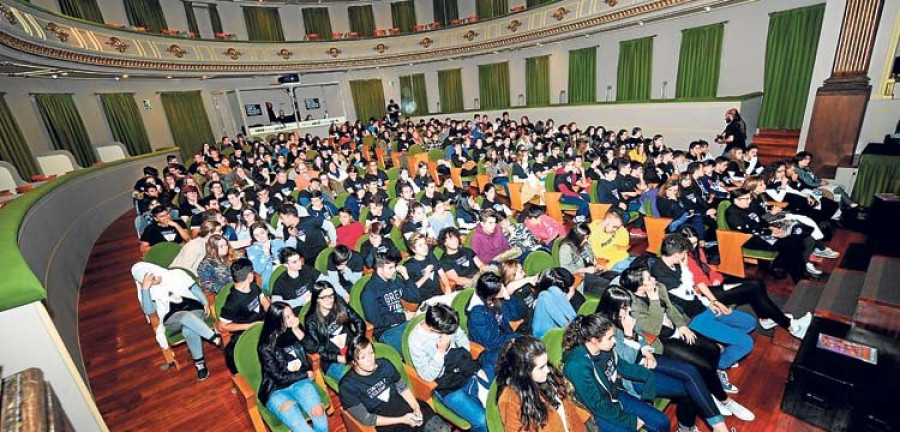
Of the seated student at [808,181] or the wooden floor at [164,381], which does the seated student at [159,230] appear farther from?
the seated student at [808,181]

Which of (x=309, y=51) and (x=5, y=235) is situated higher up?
(x=309, y=51)

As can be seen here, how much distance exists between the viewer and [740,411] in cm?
310

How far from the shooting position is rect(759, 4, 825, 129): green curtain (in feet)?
31.7

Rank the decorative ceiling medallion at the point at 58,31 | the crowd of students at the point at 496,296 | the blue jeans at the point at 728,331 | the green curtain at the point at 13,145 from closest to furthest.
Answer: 1. the crowd of students at the point at 496,296
2. the blue jeans at the point at 728,331
3. the green curtain at the point at 13,145
4. the decorative ceiling medallion at the point at 58,31

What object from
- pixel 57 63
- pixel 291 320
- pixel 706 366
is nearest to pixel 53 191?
pixel 57 63

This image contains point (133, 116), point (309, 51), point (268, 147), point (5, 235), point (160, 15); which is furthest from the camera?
point (309, 51)

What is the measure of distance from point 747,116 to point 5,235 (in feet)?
45.5

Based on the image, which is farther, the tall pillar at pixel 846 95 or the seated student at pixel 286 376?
the tall pillar at pixel 846 95

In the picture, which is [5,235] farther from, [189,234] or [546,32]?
[546,32]

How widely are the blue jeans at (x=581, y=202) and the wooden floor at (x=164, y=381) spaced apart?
2566 millimetres

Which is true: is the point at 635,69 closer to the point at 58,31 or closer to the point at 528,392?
the point at 528,392

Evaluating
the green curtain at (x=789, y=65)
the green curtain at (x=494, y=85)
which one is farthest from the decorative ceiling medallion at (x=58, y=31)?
the green curtain at (x=789, y=65)

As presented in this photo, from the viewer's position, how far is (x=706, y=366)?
293cm

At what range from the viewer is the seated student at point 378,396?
A: 2.52 meters
